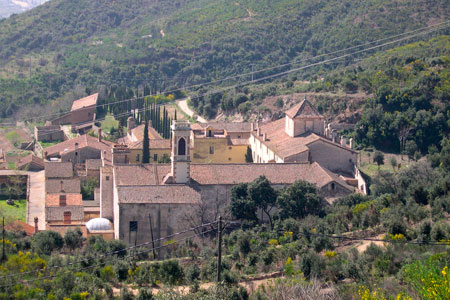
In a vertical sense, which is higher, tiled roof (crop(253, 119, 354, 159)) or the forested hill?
the forested hill

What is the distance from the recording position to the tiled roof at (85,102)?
82.4m

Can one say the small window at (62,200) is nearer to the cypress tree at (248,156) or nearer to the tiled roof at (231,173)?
the tiled roof at (231,173)

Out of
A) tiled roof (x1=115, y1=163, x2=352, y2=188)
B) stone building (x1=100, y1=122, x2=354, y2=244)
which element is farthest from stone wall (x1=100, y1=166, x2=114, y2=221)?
tiled roof (x1=115, y1=163, x2=352, y2=188)

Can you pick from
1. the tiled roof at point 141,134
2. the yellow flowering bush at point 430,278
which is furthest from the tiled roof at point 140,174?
the yellow flowering bush at point 430,278

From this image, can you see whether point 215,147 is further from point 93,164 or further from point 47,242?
point 47,242

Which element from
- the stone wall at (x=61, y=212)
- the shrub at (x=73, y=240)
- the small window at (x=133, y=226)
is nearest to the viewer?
the shrub at (x=73, y=240)

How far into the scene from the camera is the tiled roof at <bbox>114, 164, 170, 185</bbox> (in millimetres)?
47963

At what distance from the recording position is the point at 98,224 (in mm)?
46750

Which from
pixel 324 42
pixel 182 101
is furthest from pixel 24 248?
pixel 324 42

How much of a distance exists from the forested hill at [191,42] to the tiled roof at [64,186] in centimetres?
3320

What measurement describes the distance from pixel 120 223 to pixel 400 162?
2302cm

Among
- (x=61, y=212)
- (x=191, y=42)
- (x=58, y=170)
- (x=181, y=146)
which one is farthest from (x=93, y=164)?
(x=191, y=42)

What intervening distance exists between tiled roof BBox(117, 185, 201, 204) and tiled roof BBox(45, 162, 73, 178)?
46.3ft

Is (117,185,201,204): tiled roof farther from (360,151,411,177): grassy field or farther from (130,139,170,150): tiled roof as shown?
(360,151,411,177): grassy field
